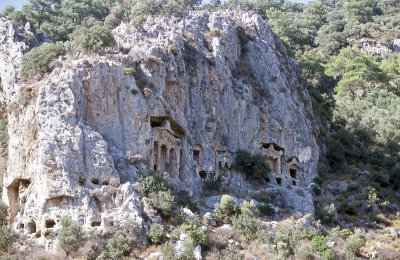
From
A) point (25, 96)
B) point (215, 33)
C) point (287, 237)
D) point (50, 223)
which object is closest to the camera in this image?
point (50, 223)

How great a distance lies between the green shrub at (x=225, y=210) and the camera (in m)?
35.0

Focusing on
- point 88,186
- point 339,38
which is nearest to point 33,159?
point 88,186

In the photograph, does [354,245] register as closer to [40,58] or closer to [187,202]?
[187,202]

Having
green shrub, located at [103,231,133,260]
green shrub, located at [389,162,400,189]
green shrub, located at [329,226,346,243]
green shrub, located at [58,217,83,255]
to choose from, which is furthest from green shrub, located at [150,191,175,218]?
green shrub, located at [389,162,400,189]

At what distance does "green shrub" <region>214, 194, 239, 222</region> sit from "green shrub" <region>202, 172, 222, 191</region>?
19.3ft

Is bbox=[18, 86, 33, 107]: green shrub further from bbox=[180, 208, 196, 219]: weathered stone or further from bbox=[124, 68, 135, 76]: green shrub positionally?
bbox=[180, 208, 196, 219]: weathered stone

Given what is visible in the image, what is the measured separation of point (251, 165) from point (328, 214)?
8258 millimetres

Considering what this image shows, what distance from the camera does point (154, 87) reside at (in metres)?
40.5

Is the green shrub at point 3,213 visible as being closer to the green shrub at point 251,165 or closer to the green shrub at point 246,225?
the green shrub at point 246,225

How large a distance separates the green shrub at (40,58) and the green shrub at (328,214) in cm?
2600

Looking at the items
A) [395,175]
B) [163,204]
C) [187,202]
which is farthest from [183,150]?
[395,175]

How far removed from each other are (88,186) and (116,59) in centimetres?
1271

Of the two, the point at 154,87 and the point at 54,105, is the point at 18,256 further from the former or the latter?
the point at 154,87

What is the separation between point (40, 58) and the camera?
40.7 meters
